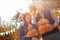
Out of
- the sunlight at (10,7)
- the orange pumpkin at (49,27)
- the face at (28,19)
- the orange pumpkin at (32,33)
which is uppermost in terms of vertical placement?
the sunlight at (10,7)

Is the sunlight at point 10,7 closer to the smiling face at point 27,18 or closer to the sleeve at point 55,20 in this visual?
the smiling face at point 27,18

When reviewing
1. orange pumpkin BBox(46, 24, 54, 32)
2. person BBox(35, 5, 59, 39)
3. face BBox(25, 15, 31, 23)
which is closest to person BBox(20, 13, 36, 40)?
face BBox(25, 15, 31, 23)

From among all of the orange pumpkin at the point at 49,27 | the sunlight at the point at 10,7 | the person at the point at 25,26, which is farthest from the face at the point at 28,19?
the orange pumpkin at the point at 49,27

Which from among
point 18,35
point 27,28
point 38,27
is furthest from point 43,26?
point 18,35

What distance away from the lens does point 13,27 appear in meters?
1.33

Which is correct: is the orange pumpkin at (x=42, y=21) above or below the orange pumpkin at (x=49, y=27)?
above

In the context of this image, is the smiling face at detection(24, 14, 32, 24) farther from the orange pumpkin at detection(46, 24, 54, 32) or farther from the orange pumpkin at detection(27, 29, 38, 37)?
the orange pumpkin at detection(46, 24, 54, 32)

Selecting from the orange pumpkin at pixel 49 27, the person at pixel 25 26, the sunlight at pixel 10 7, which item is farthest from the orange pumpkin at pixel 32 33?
the sunlight at pixel 10 7

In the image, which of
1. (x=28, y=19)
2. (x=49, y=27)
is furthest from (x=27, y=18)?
(x=49, y=27)

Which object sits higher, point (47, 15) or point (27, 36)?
point (47, 15)

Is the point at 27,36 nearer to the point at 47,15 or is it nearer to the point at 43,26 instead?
the point at 43,26

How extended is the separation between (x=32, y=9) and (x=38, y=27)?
22 centimetres

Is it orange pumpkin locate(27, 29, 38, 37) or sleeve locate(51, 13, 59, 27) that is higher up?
sleeve locate(51, 13, 59, 27)

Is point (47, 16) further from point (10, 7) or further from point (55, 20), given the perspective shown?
point (10, 7)
